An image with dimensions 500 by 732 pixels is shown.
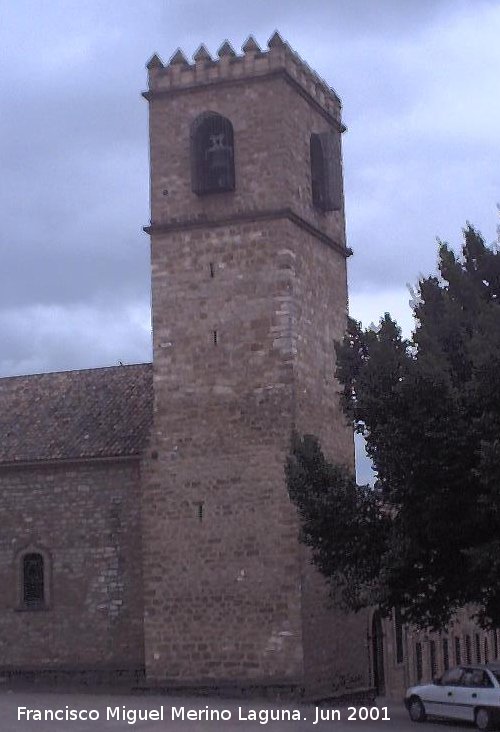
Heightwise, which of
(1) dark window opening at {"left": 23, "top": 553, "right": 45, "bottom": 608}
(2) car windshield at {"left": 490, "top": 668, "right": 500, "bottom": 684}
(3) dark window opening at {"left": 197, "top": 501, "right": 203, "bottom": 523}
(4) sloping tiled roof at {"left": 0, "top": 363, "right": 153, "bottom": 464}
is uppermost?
(4) sloping tiled roof at {"left": 0, "top": 363, "right": 153, "bottom": 464}

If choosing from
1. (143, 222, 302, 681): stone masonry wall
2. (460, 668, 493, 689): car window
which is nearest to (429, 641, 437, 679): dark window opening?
(143, 222, 302, 681): stone masonry wall

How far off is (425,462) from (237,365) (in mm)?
9772

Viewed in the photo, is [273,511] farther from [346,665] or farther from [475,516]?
[475,516]

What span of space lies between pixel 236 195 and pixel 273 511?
7800 millimetres

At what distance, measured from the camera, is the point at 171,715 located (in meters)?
23.4

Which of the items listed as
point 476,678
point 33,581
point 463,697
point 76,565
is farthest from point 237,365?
point 463,697

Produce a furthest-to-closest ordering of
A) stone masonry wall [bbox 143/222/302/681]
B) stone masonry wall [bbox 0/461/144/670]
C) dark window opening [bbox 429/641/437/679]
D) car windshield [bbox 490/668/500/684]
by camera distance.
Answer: dark window opening [bbox 429/641/437/679] < stone masonry wall [bbox 0/461/144/670] < stone masonry wall [bbox 143/222/302/681] < car windshield [bbox 490/668/500/684]

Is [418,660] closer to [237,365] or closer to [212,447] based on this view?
[212,447]

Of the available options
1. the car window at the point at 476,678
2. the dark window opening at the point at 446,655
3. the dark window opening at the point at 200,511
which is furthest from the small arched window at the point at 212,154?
the dark window opening at the point at 446,655

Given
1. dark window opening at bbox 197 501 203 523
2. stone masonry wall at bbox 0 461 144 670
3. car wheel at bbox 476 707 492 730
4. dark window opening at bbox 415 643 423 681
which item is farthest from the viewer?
dark window opening at bbox 415 643 423 681

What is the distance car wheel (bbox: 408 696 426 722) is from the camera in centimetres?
2517

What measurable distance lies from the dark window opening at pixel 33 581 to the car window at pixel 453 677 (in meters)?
10.4

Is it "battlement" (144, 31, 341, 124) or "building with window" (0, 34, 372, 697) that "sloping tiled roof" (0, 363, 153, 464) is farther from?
"battlement" (144, 31, 341, 124)

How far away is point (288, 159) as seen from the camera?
2806cm
